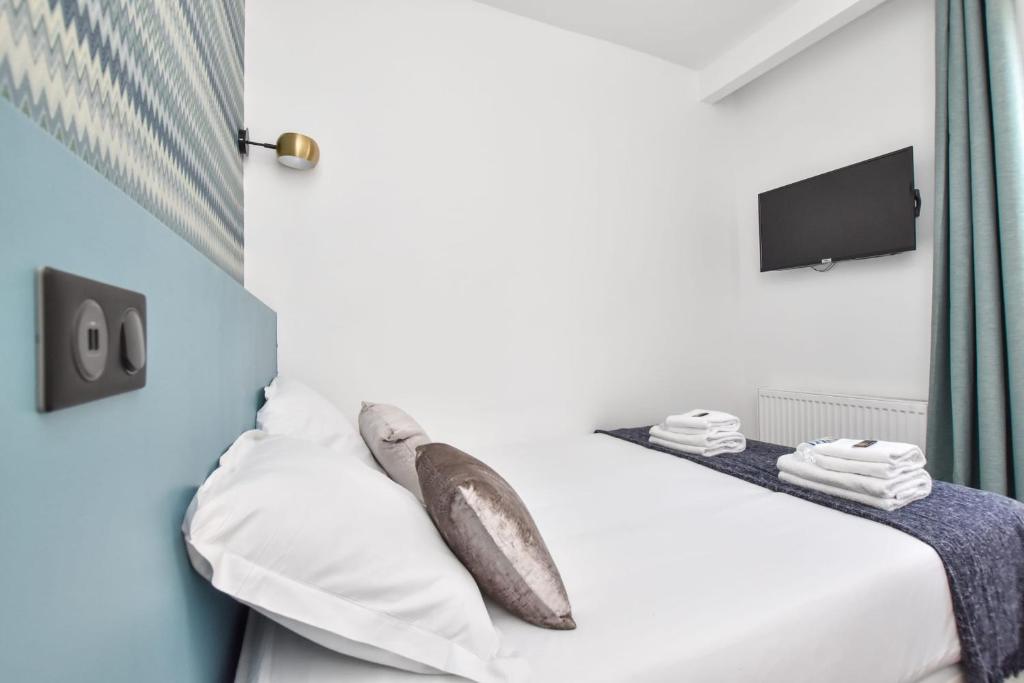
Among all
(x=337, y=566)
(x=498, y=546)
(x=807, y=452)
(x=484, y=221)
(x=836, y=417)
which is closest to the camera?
(x=337, y=566)

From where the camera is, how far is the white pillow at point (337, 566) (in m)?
0.61

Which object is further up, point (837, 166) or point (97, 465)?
point (837, 166)

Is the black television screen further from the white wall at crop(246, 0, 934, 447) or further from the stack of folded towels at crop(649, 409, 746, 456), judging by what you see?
the stack of folded towels at crop(649, 409, 746, 456)

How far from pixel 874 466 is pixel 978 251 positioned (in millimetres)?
1409

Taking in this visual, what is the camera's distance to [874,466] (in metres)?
1.39

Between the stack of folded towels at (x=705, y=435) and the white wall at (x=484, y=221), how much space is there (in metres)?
0.74

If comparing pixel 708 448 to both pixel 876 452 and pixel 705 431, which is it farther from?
pixel 876 452

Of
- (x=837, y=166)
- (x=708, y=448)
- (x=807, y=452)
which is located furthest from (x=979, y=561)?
(x=837, y=166)

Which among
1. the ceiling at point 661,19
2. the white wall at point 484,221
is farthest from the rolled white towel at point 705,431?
the ceiling at point 661,19

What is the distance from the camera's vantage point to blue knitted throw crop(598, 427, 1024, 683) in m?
1.10

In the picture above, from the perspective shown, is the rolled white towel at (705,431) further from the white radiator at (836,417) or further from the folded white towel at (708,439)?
the white radiator at (836,417)

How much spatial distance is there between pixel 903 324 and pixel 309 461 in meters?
2.95

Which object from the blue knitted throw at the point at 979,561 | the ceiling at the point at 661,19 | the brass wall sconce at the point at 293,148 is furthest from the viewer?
the ceiling at the point at 661,19

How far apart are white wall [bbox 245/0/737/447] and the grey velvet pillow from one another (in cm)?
155
